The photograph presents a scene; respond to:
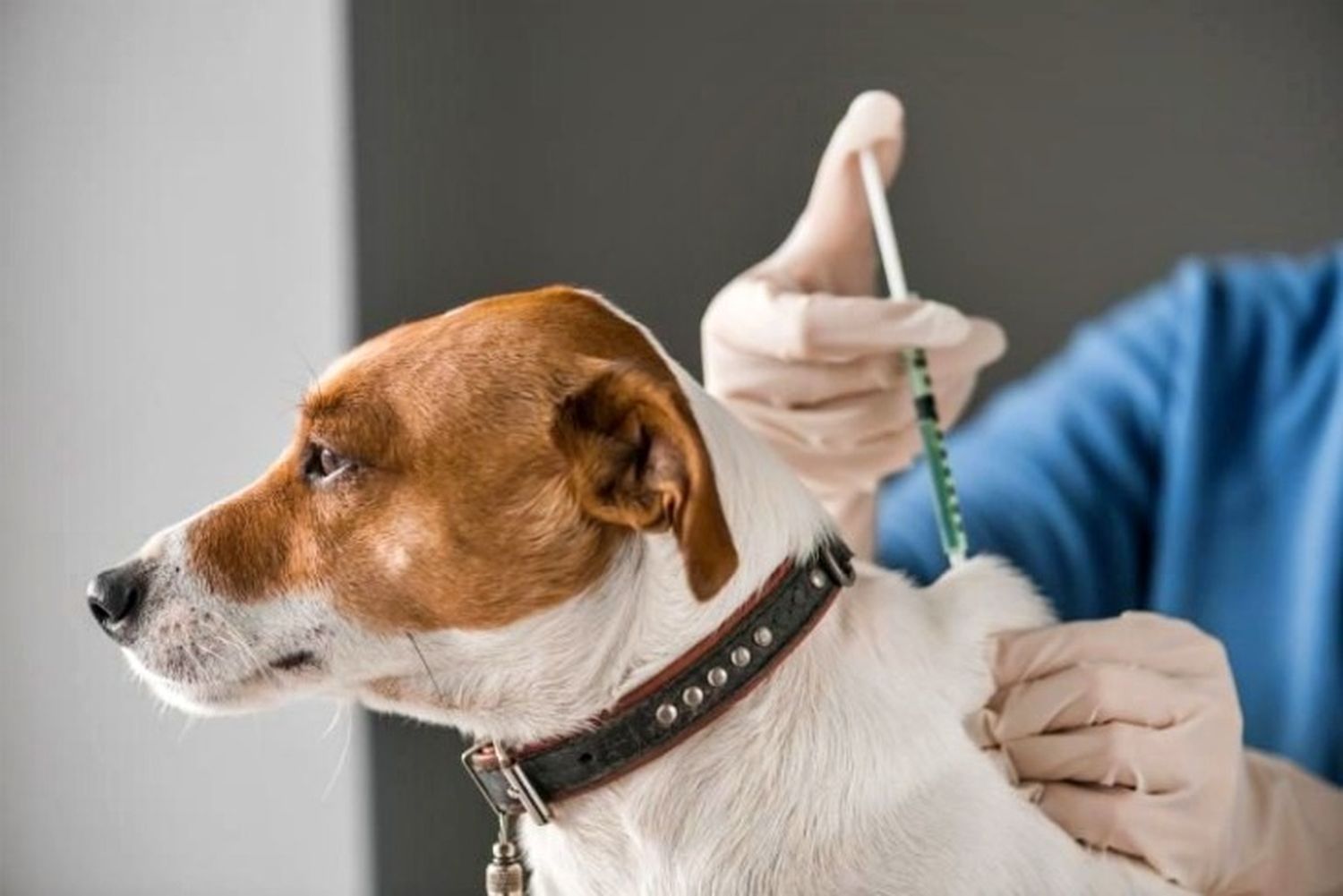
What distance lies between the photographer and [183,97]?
1284 millimetres

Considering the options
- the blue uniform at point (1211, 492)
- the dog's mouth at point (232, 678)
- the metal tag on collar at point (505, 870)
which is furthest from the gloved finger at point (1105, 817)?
the blue uniform at point (1211, 492)

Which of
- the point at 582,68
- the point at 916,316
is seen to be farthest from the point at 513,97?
the point at 916,316

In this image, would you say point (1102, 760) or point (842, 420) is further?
point (842, 420)

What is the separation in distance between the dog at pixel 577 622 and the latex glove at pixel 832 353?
0.24 metres

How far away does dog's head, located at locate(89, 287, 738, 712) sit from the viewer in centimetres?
75

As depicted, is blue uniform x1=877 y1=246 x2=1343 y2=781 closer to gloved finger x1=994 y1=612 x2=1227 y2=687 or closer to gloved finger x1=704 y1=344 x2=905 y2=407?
gloved finger x1=704 y1=344 x2=905 y2=407

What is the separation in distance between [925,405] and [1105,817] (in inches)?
11.2

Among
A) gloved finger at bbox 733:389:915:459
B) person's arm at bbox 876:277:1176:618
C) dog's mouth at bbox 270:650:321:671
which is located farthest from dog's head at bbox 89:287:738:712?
person's arm at bbox 876:277:1176:618

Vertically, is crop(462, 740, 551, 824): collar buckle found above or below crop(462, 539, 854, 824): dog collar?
below

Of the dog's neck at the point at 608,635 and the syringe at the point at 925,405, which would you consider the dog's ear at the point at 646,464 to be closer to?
the dog's neck at the point at 608,635

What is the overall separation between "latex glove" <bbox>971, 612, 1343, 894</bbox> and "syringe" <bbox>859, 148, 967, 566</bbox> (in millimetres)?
126

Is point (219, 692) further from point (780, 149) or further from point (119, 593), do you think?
point (780, 149)

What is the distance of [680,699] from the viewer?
0.72 m

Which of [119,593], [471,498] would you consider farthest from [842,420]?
[119,593]
